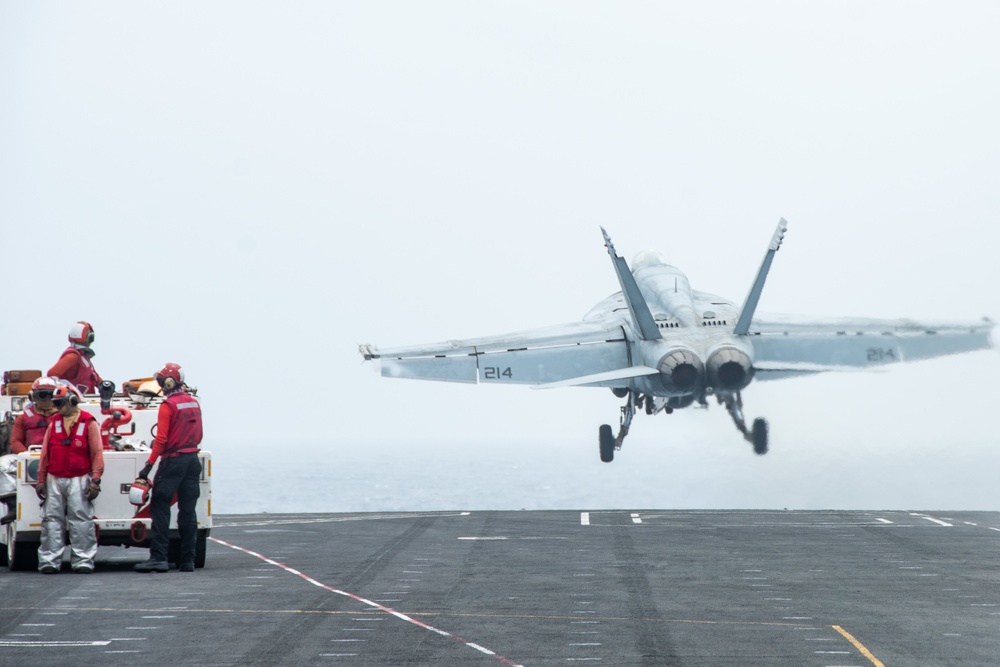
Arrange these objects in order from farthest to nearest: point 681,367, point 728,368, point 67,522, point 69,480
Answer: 1. point 681,367
2. point 728,368
3. point 67,522
4. point 69,480

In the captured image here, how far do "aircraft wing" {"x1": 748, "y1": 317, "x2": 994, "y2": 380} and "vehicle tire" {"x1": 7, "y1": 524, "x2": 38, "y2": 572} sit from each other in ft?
75.2

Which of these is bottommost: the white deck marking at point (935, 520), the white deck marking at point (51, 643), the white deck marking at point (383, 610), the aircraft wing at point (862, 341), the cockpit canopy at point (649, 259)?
the white deck marking at point (935, 520)

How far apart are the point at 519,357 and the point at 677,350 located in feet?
19.0

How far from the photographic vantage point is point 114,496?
16.8 m

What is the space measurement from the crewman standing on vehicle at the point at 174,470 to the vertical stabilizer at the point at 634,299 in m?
17.7

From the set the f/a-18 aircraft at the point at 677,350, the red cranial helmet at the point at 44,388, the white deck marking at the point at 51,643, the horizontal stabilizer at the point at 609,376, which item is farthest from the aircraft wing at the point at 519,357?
the white deck marking at the point at 51,643

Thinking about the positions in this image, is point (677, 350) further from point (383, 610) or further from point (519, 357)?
point (383, 610)

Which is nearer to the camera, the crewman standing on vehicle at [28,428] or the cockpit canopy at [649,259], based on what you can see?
the crewman standing on vehicle at [28,428]

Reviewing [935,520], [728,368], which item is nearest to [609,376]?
[728,368]

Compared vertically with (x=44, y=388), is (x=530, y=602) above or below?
below

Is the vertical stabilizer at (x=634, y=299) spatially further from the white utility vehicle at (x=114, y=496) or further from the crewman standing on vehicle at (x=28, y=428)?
the crewman standing on vehicle at (x=28, y=428)

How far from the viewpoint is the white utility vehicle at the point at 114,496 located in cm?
1658

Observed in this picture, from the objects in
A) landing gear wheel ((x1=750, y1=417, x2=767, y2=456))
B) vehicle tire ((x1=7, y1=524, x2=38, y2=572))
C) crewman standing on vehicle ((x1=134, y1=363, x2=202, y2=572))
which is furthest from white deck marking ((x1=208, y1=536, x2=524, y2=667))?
landing gear wheel ((x1=750, y1=417, x2=767, y2=456))

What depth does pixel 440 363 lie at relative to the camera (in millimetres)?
37281
